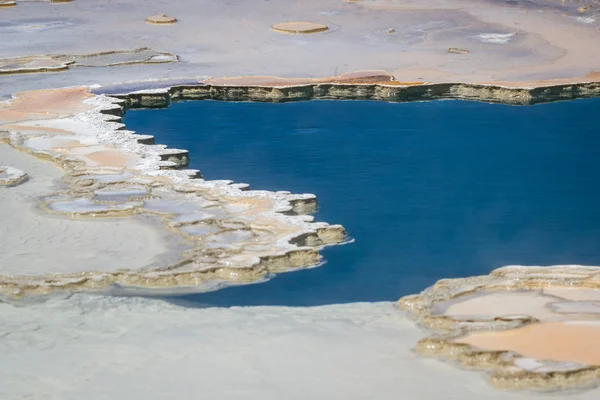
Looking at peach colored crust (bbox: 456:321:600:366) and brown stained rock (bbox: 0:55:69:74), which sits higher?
brown stained rock (bbox: 0:55:69:74)

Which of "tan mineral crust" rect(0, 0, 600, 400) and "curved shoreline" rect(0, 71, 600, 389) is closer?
"tan mineral crust" rect(0, 0, 600, 400)

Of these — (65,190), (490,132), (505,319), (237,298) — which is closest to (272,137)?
(490,132)

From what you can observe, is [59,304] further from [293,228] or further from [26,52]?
[26,52]

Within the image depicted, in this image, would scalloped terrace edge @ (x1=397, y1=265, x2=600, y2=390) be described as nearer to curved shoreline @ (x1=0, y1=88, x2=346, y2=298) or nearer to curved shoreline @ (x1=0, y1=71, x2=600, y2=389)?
curved shoreline @ (x1=0, y1=71, x2=600, y2=389)

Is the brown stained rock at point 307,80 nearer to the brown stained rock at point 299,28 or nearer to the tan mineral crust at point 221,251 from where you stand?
the tan mineral crust at point 221,251

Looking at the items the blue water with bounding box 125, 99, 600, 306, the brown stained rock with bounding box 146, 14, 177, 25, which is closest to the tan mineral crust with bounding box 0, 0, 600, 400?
the blue water with bounding box 125, 99, 600, 306

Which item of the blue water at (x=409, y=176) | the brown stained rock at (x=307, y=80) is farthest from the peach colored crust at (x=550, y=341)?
the brown stained rock at (x=307, y=80)

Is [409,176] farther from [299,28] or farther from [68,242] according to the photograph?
[299,28]
